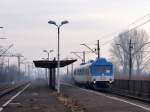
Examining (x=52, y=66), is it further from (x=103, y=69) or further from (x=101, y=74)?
(x=101, y=74)

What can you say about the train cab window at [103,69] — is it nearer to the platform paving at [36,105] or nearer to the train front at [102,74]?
the train front at [102,74]

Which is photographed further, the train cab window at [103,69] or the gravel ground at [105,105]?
the train cab window at [103,69]

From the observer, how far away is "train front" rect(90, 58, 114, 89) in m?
56.3

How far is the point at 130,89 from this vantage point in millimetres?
53406

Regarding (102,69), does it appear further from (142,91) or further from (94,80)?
(142,91)

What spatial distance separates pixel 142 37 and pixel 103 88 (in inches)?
2901

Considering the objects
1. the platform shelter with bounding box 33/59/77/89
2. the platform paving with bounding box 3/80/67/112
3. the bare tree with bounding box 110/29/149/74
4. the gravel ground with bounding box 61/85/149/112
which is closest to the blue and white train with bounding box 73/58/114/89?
the platform shelter with bounding box 33/59/77/89

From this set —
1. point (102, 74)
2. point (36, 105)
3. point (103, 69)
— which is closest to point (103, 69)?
point (103, 69)

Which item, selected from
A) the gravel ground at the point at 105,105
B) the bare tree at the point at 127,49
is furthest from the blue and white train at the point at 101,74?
the bare tree at the point at 127,49

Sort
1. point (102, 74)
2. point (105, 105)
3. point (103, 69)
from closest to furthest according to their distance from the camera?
point (105, 105), point (102, 74), point (103, 69)

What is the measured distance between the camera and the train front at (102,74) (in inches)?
2218

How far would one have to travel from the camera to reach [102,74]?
186ft

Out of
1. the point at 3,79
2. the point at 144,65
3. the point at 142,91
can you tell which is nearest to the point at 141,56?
the point at 144,65

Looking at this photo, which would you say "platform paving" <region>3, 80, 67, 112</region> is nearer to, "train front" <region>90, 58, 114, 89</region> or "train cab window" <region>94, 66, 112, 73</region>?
"train front" <region>90, 58, 114, 89</region>
